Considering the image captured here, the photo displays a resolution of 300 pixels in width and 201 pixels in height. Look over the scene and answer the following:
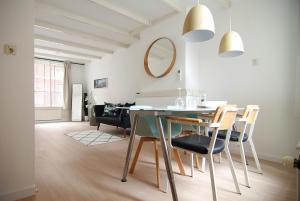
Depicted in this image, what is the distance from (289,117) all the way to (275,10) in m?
1.57

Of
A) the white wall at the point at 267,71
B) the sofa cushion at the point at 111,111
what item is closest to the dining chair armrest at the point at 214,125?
the white wall at the point at 267,71

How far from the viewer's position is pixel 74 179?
1858 mm

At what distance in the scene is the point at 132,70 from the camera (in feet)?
15.3

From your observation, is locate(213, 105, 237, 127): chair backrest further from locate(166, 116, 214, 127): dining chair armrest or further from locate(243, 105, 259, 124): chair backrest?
locate(243, 105, 259, 124): chair backrest

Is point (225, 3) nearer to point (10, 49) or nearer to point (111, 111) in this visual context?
point (10, 49)

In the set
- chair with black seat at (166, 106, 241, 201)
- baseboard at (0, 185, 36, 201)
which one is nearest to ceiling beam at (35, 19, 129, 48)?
baseboard at (0, 185, 36, 201)

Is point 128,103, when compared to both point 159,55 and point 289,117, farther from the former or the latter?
point 289,117

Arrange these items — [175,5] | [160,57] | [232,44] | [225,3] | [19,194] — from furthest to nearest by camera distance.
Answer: [160,57], [175,5], [225,3], [232,44], [19,194]

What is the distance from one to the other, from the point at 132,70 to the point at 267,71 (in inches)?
123

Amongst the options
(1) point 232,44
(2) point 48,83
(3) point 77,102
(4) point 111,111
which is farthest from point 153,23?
(2) point 48,83

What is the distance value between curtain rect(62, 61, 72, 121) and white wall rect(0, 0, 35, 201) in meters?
5.99

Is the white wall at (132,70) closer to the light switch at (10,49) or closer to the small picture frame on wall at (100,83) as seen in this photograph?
the small picture frame on wall at (100,83)

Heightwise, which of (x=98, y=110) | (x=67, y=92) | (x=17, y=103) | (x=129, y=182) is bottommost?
(x=129, y=182)

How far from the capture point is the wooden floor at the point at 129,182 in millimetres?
1535
